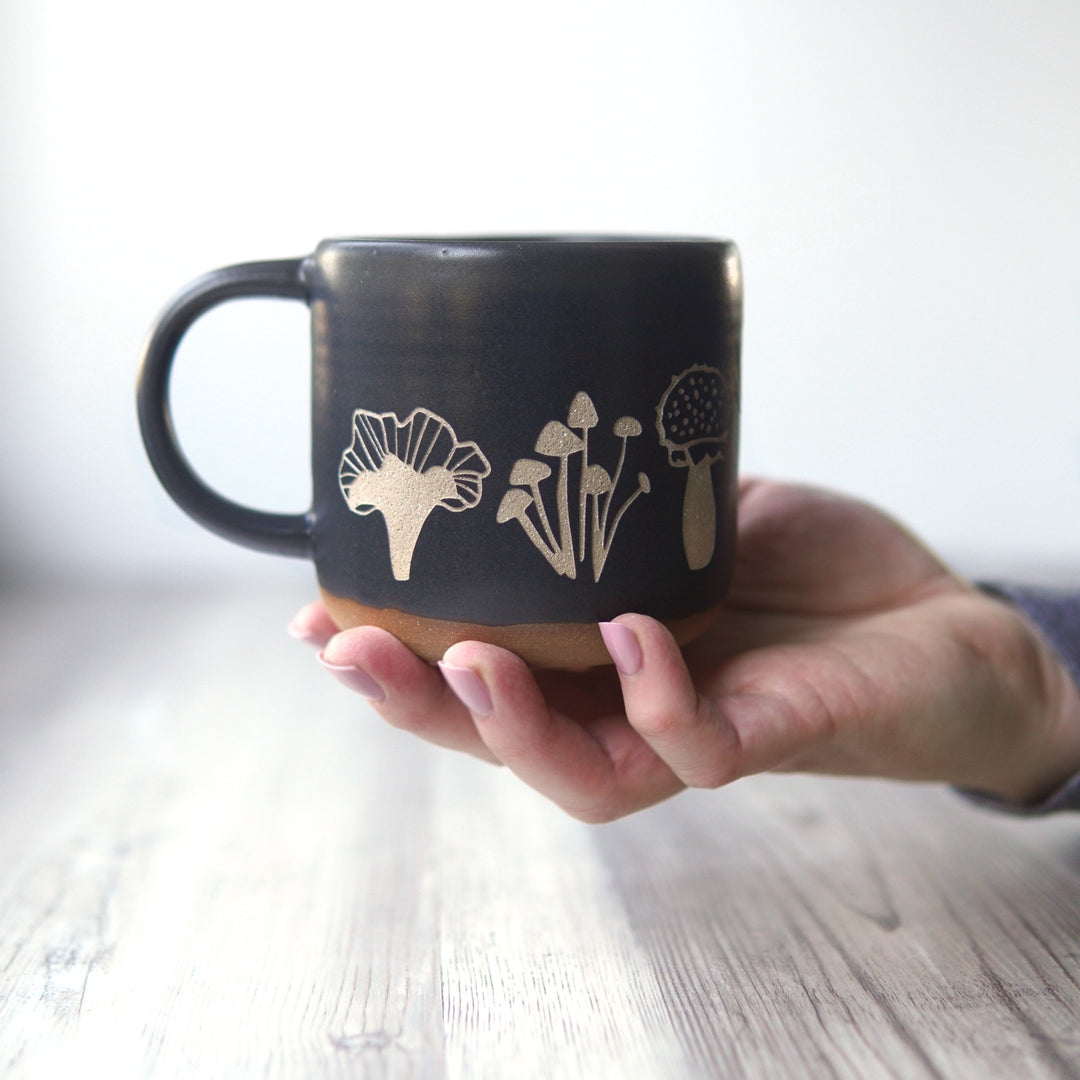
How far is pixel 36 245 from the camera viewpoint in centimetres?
159

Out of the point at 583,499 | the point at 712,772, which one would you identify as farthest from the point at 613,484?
the point at 712,772

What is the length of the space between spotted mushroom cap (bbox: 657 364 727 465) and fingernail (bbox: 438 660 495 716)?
0.41ft

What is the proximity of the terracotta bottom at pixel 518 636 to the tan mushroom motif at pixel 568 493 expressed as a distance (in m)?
0.03

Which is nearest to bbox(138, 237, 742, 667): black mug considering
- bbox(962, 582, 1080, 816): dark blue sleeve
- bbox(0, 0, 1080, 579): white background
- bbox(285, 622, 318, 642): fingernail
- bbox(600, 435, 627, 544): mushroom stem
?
bbox(600, 435, 627, 544): mushroom stem

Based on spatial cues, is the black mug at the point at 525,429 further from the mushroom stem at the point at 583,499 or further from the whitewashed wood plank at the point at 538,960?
the whitewashed wood plank at the point at 538,960

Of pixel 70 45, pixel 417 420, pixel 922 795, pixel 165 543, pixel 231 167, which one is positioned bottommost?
pixel 165 543

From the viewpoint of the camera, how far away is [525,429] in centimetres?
50

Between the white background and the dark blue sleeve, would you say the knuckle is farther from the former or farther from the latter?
the white background

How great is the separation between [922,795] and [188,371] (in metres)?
1.18

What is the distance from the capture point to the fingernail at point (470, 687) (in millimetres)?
520

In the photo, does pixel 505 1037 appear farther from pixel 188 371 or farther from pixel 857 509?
pixel 188 371

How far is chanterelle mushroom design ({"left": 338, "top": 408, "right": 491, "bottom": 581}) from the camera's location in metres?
0.51

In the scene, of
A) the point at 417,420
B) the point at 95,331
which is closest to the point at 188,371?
the point at 95,331

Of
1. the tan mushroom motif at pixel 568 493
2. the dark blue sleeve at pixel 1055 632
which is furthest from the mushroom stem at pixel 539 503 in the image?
the dark blue sleeve at pixel 1055 632
